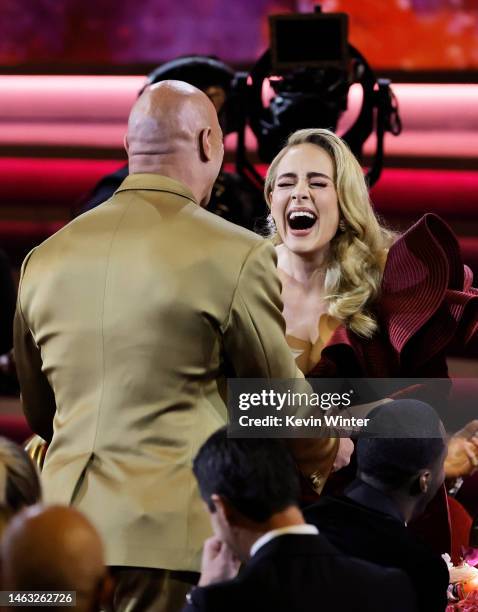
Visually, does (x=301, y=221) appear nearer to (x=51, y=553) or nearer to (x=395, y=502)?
(x=395, y=502)

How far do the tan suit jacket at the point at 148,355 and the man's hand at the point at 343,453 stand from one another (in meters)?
0.35

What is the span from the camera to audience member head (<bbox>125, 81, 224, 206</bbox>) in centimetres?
197

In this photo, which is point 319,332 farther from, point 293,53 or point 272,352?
point 293,53

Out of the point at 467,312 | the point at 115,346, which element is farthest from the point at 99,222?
the point at 467,312

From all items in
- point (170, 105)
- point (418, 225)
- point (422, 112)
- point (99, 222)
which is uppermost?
point (170, 105)

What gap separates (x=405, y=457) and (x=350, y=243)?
81 cm

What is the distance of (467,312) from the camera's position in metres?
2.47

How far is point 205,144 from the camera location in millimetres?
1979

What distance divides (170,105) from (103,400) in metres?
0.48

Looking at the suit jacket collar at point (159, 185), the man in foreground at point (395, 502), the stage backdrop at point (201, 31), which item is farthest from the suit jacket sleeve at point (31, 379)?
the stage backdrop at point (201, 31)

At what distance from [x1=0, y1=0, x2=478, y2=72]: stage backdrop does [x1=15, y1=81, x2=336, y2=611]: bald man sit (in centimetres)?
270

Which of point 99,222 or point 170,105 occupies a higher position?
point 170,105

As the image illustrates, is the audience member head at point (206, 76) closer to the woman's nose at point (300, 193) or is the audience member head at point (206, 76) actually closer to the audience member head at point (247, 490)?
the woman's nose at point (300, 193)

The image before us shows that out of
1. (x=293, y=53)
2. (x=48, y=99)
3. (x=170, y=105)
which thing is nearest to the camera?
(x=170, y=105)
